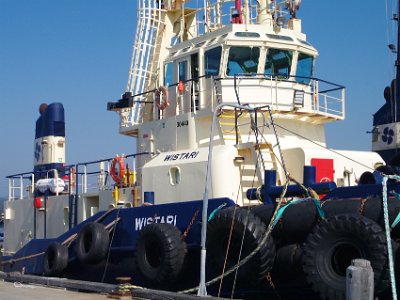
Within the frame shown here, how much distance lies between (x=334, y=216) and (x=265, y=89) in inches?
191

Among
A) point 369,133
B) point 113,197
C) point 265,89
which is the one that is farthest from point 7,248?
point 369,133

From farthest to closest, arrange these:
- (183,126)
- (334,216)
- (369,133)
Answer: (369,133) → (183,126) → (334,216)

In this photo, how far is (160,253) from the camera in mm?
10195

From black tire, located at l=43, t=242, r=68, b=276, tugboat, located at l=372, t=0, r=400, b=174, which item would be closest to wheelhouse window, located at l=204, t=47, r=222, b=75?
black tire, located at l=43, t=242, r=68, b=276

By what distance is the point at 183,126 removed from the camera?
12516 mm

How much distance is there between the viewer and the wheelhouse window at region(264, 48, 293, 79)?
13141 mm

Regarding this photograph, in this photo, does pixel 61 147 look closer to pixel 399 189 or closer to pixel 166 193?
pixel 166 193

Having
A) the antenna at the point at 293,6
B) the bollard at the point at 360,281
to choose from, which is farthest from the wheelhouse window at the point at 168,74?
the bollard at the point at 360,281

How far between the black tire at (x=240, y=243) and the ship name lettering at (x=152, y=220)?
1.18 meters

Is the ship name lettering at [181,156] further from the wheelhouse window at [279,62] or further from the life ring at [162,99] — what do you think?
the wheelhouse window at [279,62]

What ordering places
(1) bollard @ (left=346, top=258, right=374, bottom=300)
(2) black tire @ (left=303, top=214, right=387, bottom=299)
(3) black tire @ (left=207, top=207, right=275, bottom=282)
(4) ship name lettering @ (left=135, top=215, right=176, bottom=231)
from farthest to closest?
1. (4) ship name lettering @ (left=135, top=215, right=176, bottom=231)
2. (3) black tire @ (left=207, top=207, right=275, bottom=282)
3. (2) black tire @ (left=303, top=214, right=387, bottom=299)
4. (1) bollard @ (left=346, top=258, right=374, bottom=300)

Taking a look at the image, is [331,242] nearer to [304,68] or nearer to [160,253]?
[160,253]

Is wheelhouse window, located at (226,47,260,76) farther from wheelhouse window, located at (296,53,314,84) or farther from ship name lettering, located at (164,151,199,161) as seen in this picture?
ship name lettering, located at (164,151,199,161)

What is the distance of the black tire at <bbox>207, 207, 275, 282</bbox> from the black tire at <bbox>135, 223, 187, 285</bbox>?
1.94 ft
